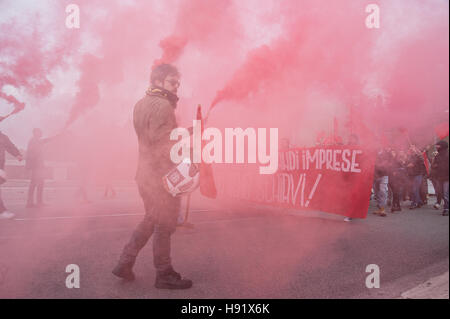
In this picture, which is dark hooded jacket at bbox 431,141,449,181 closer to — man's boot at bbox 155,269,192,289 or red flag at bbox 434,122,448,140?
red flag at bbox 434,122,448,140

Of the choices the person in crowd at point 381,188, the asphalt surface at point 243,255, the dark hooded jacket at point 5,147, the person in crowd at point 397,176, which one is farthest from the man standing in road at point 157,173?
the person in crowd at point 381,188

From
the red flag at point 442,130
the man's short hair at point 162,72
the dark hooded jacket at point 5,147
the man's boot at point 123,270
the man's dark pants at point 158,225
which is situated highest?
the man's short hair at point 162,72

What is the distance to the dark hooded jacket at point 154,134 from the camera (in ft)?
7.54

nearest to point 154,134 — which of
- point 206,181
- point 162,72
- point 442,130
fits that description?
point 162,72

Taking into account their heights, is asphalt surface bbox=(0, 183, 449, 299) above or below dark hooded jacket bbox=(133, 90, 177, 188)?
below

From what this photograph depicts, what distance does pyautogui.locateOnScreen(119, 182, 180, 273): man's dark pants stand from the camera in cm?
234

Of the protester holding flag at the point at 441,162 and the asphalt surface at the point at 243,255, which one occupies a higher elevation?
the protester holding flag at the point at 441,162

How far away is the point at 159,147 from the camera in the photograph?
2320 millimetres

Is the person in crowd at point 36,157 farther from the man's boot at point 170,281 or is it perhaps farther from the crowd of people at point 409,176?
the crowd of people at point 409,176

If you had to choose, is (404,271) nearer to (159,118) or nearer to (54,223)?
(159,118)

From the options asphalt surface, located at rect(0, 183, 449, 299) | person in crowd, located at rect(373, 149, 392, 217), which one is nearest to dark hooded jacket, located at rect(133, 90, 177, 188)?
asphalt surface, located at rect(0, 183, 449, 299)

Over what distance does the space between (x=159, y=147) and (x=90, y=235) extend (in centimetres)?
223

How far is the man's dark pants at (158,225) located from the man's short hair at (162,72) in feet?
2.64
